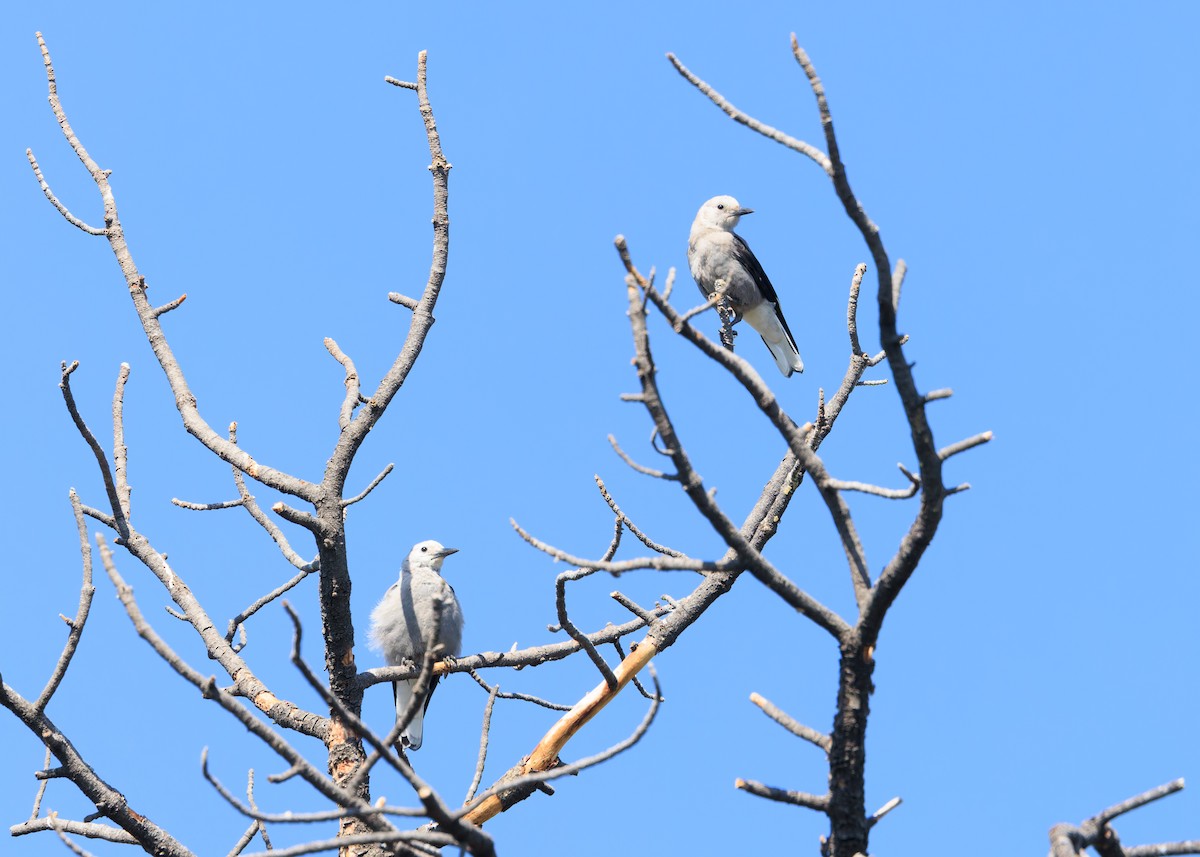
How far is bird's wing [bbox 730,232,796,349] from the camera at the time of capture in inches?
363

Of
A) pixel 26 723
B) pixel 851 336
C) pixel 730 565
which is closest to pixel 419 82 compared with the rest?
pixel 851 336

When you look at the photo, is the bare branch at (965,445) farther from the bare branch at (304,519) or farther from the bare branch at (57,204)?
the bare branch at (57,204)

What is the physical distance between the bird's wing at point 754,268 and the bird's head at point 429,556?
297 cm

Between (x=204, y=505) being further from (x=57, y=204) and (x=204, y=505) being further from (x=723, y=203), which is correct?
(x=723, y=203)

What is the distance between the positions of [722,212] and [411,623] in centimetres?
394

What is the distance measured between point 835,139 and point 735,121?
1.00ft

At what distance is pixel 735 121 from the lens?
9.36ft

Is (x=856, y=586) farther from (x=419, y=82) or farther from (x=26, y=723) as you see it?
(x=419, y=82)

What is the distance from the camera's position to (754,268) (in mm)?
9281

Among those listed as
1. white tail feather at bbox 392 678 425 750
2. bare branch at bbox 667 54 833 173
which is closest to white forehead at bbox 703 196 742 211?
white tail feather at bbox 392 678 425 750

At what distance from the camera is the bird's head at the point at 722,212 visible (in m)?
9.38

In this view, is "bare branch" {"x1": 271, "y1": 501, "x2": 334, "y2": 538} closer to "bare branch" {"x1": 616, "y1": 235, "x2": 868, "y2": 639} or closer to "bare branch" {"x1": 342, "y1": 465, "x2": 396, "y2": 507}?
"bare branch" {"x1": 342, "y1": 465, "x2": 396, "y2": 507}

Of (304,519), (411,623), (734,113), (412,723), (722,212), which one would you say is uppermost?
(722,212)

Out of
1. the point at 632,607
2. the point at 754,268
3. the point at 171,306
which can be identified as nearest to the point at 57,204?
the point at 171,306
